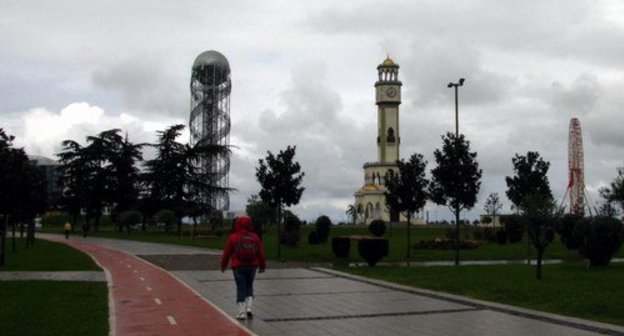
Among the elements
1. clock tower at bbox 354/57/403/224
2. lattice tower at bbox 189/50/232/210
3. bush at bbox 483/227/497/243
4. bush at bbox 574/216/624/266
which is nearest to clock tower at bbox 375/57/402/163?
clock tower at bbox 354/57/403/224

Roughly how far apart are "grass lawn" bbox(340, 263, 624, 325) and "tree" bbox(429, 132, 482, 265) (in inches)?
208

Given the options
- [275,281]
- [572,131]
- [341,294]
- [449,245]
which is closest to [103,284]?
[275,281]

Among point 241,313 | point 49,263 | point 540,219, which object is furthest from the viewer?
point 49,263

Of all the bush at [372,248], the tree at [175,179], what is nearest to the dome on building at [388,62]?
the tree at [175,179]

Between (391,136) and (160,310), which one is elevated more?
(391,136)

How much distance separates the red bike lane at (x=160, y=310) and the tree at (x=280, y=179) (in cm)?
1124

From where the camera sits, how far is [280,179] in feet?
111

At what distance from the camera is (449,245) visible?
40062mm

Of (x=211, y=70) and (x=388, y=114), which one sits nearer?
(x=211, y=70)

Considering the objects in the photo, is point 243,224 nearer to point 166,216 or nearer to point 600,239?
point 600,239

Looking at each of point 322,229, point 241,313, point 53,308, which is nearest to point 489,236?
point 322,229

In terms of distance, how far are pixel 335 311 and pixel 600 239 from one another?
45.6 feet

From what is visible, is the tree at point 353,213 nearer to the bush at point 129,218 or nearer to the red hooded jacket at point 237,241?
Answer: the bush at point 129,218

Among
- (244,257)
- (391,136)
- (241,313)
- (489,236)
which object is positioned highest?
(391,136)
